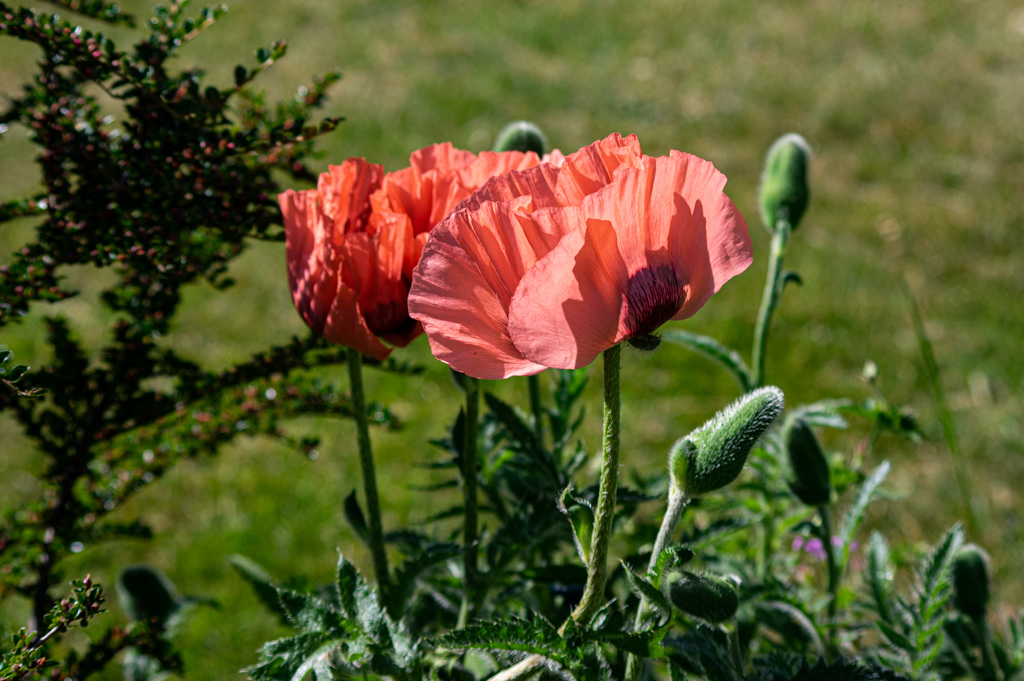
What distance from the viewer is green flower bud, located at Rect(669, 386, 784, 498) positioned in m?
0.76

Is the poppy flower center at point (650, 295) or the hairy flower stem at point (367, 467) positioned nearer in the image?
the poppy flower center at point (650, 295)

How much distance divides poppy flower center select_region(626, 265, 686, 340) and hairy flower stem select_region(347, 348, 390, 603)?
0.32 meters

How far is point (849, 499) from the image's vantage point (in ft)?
→ 7.34

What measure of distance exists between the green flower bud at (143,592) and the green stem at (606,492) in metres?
0.81

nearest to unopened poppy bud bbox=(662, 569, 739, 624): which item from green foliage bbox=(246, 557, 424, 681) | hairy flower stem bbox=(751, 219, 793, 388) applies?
green foliage bbox=(246, 557, 424, 681)

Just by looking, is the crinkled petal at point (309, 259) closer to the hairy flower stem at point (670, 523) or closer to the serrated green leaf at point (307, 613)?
the serrated green leaf at point (307, 613)

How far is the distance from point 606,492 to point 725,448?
11 cm

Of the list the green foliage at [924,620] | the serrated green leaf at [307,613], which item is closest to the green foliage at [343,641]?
the serrated green leaf at [307,613]

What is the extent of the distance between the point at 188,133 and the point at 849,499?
176 centimetres

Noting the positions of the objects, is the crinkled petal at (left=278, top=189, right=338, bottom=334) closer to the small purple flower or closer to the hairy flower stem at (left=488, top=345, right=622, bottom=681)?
the hairy flower stem at (left=488, top=345, right=622, bottom=681)

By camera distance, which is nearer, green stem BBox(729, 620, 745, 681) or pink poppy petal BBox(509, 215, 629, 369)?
pink poppy petal BBox(509, 215, 629, 369)

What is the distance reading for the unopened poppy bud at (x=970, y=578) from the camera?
1144 mm

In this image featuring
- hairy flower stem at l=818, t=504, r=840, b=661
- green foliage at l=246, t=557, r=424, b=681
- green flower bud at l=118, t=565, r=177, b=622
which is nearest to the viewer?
green foliage at l=246, t=557, r=424, b=681

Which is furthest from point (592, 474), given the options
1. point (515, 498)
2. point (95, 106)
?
point (95, 106)
